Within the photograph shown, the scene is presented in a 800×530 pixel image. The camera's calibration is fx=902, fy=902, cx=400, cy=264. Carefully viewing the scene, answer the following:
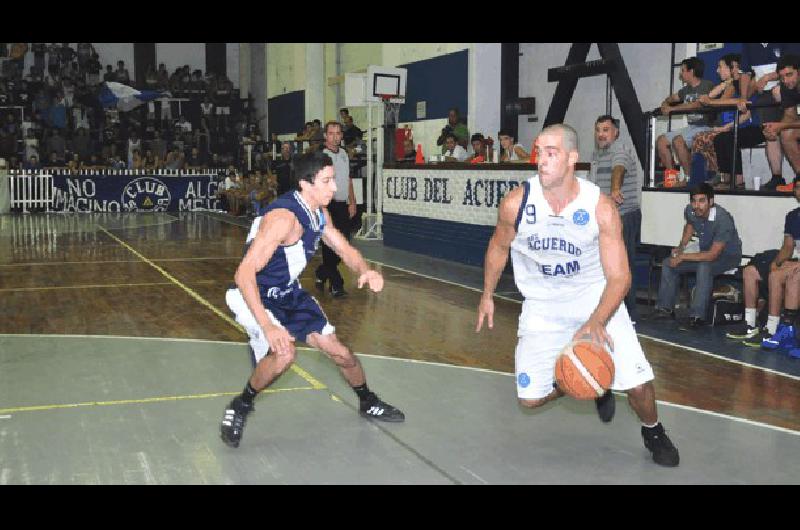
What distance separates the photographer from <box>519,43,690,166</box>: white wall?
15.7 m

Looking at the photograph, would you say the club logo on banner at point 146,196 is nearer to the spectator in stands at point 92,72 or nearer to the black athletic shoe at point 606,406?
the spectator in stands at point 92,72

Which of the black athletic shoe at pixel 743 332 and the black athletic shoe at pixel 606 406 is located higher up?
the black athletic shoe at pixel 606 406

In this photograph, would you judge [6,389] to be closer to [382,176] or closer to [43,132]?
[382,176]

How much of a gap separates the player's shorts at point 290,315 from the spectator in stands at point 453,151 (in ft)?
36.7

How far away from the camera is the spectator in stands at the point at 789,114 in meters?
8.94

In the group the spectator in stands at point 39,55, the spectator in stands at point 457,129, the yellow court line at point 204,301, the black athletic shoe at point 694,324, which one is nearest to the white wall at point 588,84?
the spectator in stands at point 457,129

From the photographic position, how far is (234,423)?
5.07m

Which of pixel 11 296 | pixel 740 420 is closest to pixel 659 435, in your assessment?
pixel 740 420

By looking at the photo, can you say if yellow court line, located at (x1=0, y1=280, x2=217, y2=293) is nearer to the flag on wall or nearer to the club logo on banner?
the club logo on banner

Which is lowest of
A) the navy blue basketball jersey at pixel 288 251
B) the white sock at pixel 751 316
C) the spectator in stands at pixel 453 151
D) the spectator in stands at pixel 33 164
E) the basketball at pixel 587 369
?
the white sock at pixel 751 316

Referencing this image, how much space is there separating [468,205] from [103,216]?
15.9 metres

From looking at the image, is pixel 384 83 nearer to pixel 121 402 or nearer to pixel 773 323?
pixel 773 323

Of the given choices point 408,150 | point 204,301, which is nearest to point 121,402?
point 204,301
